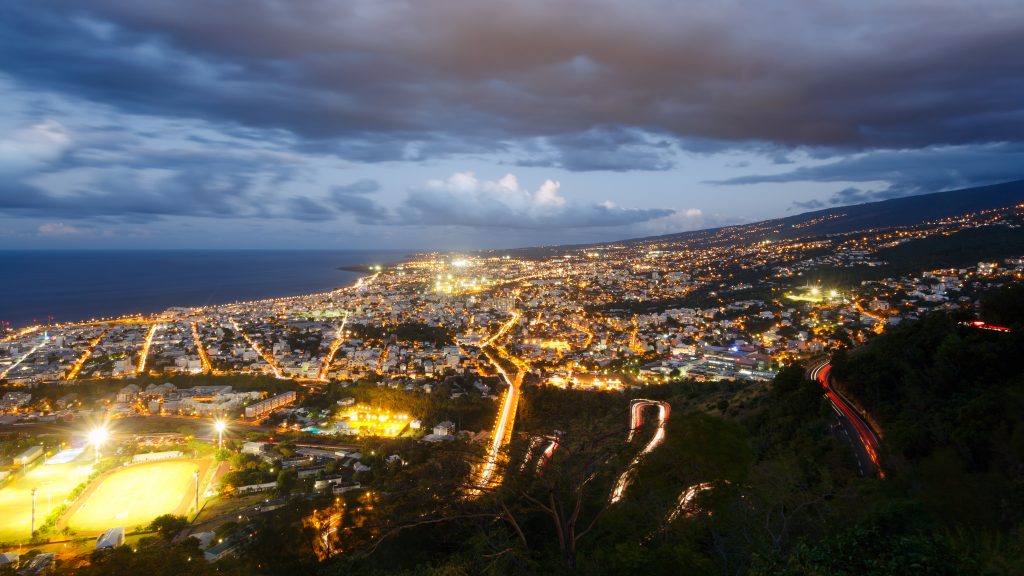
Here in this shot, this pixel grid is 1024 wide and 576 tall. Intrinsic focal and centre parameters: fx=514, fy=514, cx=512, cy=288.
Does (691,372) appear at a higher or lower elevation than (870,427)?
lower

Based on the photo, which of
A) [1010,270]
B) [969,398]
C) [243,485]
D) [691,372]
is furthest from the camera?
[1010,270]

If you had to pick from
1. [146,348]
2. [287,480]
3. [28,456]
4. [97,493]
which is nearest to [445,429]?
[287,480]

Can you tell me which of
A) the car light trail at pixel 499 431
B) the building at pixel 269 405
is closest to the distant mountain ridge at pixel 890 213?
the car light trail at pixel 499 431

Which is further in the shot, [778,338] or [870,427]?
[778,338]

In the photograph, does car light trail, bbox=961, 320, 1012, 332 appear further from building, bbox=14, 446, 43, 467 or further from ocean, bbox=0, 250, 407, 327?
ocean, bbox=0, 250, 407, 327

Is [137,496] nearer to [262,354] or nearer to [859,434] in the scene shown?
[859,434]

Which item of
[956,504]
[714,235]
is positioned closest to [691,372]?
[956,504]

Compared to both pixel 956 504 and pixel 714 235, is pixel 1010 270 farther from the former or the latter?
pixel 714 235
